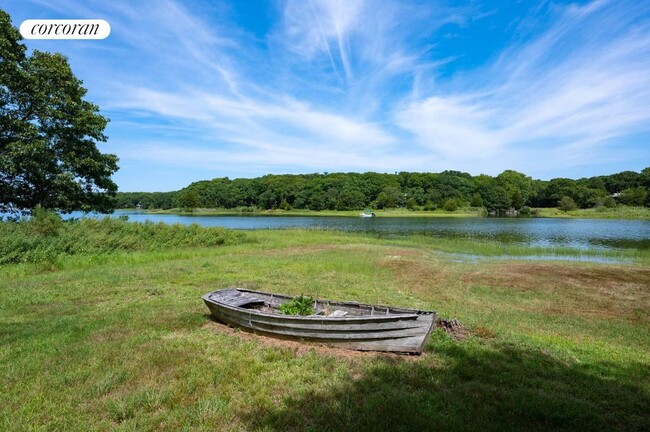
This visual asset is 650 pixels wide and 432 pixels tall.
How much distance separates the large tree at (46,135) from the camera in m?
24.0

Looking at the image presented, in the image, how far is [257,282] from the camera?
15945 mm

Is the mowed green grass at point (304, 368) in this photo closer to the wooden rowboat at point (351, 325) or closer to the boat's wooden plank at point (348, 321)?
the wooden rowboat at point (351, 325)

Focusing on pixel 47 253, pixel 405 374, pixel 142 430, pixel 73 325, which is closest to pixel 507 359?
pixel 405 374

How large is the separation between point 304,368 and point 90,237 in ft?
75.9

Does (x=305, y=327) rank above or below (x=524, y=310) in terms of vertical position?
above

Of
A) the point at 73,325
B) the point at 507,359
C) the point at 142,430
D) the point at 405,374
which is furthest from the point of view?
the point at 73,325

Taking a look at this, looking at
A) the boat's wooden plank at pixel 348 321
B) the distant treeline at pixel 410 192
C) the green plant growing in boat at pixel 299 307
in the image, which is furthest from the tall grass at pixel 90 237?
the distant treeline at pixel 410 192

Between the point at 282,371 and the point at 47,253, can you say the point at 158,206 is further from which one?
the point at 282,371

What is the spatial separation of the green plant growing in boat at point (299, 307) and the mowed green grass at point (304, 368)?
0.99 meters

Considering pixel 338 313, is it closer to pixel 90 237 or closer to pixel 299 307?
pixel 299 307

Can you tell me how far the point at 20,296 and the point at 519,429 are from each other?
15.4 meters

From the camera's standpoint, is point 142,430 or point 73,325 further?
point 73,325

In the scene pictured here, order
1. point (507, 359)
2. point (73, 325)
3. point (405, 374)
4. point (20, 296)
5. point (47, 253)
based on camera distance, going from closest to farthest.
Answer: point (405, 374)
point (507, 359)
point (73, 325)
point (20, 296)
point (47, 253)

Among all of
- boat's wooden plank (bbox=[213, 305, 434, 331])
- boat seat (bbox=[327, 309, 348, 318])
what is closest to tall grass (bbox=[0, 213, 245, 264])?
boat's wooden plank (bbox=[213, 305, 434, 331])
